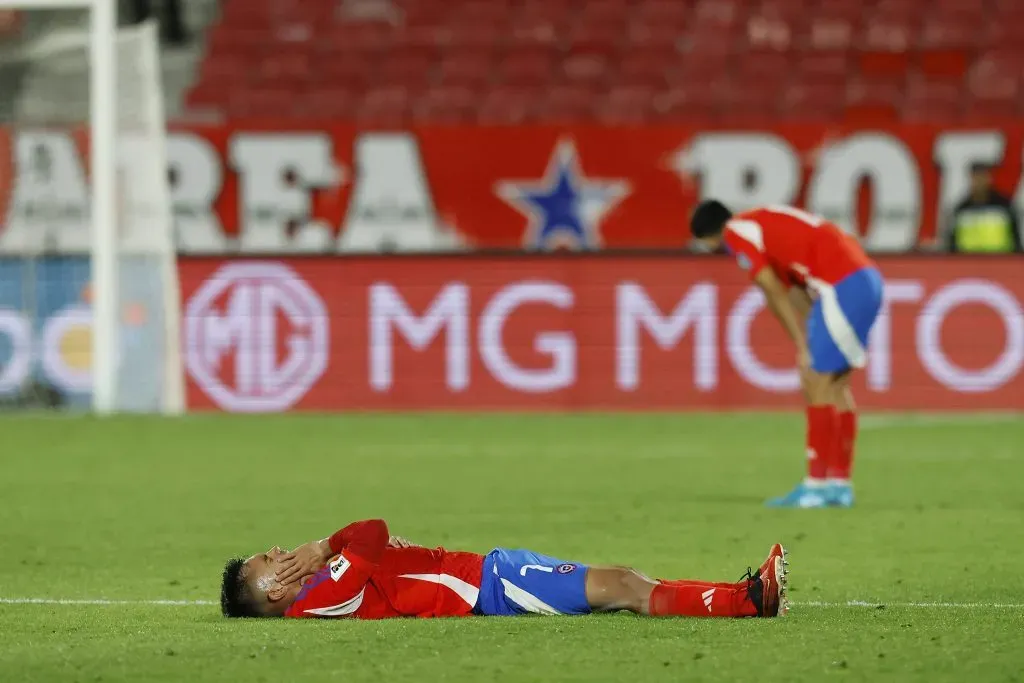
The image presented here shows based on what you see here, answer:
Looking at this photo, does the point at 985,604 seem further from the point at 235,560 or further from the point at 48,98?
the point at 48,98

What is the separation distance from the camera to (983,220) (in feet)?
60.1

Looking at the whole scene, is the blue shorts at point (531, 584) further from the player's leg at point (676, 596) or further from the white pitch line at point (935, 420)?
the white pitch line at point (935, 420)

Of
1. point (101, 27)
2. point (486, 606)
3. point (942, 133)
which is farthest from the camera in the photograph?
point (942, 133)

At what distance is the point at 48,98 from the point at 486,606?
11.6 meters

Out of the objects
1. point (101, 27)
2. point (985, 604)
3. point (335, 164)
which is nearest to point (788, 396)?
point (335, 164)

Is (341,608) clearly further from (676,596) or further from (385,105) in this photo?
(385,105)

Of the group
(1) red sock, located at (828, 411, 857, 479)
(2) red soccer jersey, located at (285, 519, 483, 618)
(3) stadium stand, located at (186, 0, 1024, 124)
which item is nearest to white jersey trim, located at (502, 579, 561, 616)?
(2) red soccer jersey, located at (285, 519, 483, 618)

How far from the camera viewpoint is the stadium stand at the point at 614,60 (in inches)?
797

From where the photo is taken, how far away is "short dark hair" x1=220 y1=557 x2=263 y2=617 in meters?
6.61

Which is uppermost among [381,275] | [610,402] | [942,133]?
[942,133]

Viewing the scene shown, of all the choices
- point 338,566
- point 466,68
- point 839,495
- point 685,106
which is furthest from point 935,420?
point 338,566

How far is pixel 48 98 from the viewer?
57.1 feet

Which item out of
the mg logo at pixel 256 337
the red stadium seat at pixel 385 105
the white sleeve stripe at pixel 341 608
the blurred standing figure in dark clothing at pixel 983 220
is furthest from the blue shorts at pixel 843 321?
the red stadium seat at pixel 385 105

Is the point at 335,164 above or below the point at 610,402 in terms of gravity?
above
